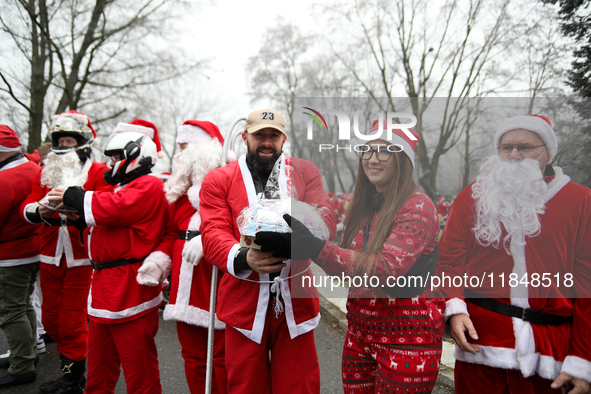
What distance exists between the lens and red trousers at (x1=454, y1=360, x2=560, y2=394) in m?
1.62

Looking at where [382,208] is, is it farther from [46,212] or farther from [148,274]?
[46,212]

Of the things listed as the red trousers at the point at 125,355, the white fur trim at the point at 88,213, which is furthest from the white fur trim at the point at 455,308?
the white fur trim at the point at 88,213

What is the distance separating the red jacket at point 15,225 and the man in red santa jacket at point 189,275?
5.55 ft

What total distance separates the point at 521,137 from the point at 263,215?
3.77 ft

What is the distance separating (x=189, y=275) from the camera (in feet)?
8.94

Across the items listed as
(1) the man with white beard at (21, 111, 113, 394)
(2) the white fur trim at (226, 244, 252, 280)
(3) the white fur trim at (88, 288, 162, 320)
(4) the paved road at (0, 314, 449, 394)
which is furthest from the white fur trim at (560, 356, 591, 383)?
(1) the man with white beard at (21, 111, 113, 394)

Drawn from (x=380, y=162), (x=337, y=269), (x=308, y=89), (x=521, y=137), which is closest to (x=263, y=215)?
(x=337, y=269)

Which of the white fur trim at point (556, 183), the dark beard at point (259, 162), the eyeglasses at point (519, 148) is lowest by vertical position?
the white fur trim at point (556, 183)

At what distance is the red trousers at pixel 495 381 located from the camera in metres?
1.62

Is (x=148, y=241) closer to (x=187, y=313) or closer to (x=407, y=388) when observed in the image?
(x=187, y=313)

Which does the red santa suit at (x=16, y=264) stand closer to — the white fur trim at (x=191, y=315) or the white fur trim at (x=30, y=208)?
the white fur trim at (x=30, y=208)

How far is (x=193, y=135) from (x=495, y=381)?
273cm

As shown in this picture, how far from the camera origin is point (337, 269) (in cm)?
158

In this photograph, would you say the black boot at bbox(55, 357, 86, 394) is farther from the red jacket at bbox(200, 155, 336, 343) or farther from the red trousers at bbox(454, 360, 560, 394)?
the red trousers at bbox(454, 360, 560, 394)
